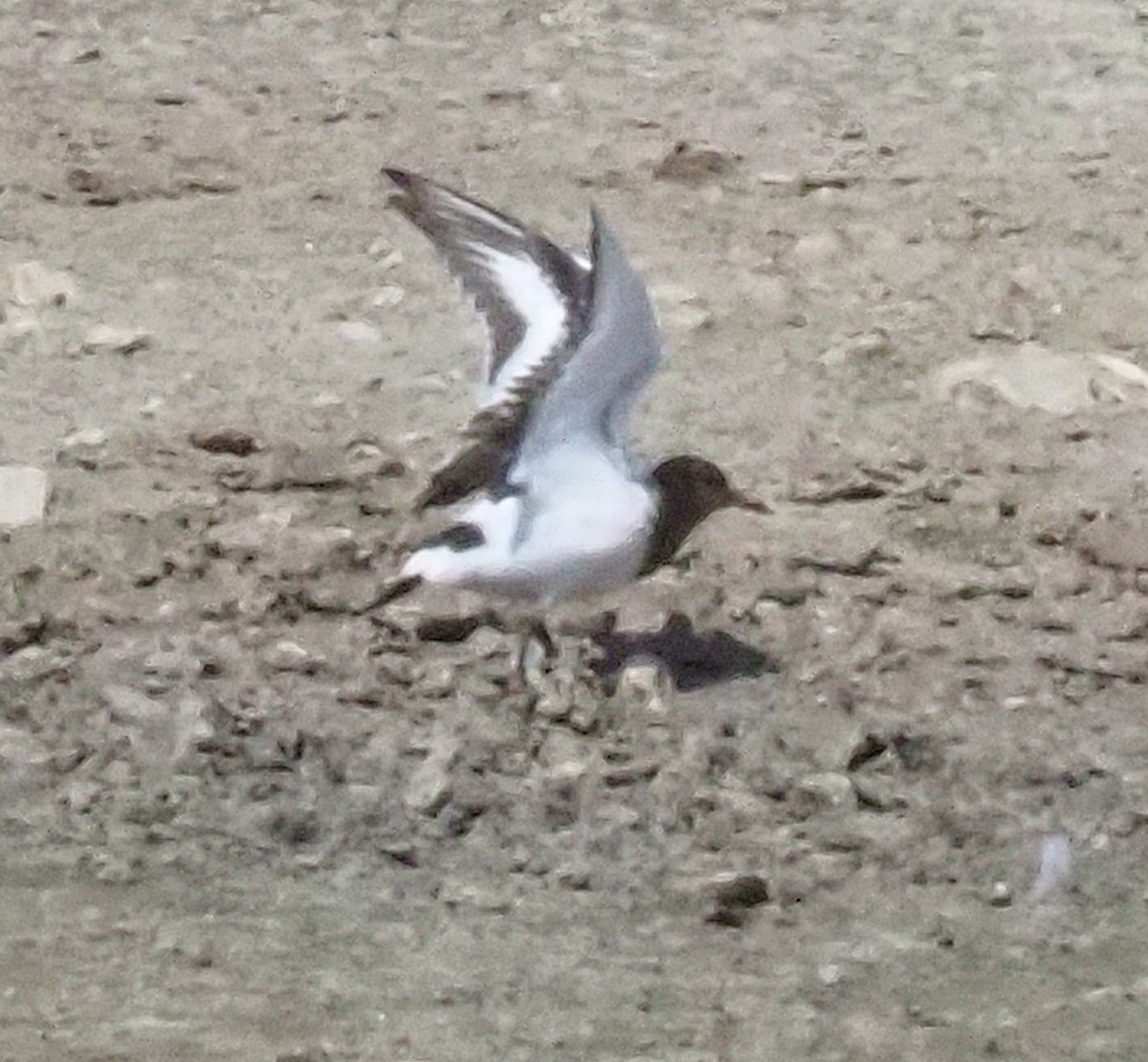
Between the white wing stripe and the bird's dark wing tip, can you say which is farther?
the bird's dark wing tip

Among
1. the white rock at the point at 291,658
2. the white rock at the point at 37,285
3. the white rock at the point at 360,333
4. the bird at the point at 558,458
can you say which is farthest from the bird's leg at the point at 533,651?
the white rock at the point at 37,285

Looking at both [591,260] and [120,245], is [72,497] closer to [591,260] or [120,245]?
[120,245]

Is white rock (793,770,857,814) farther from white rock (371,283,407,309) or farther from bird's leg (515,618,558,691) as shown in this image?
white rock (371,283,407,309)

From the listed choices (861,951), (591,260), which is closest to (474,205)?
(591,260)

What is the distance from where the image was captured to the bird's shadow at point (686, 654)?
0.96 metres

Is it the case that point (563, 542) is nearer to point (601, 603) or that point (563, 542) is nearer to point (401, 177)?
point (601, 603)

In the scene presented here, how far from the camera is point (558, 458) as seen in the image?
0.92m

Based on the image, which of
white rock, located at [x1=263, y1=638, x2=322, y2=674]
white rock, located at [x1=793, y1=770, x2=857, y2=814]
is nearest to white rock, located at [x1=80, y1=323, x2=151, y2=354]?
white rock, located at [x1=263, y1=638, x2=322, y2=674]

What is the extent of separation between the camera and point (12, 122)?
1.10m

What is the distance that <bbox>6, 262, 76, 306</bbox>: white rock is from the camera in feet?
3.47

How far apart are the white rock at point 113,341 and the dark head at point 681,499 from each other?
1.18ft

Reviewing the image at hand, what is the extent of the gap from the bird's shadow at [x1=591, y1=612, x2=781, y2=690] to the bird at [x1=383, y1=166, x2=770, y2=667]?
0.12 ft

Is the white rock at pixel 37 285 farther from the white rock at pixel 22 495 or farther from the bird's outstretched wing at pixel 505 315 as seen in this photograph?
the bird's outstretched wing at pixel 505 315

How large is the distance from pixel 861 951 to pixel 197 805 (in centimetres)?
39
